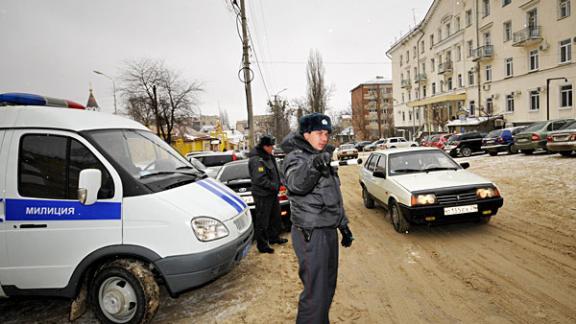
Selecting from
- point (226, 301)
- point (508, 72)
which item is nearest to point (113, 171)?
point (226, 301)

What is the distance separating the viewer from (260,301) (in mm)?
3764

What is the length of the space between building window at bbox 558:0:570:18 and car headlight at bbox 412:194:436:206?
29315 millimetres

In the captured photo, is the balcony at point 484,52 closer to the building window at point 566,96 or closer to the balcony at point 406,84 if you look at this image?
the building window at point 566,96

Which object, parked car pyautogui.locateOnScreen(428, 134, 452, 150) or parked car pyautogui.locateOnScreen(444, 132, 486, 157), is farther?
parked car pyautogui.locateOnScreen(428, 134, 452, 150)

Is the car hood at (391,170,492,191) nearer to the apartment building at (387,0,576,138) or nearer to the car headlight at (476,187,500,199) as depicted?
the car headlight at (476,187,500,199)

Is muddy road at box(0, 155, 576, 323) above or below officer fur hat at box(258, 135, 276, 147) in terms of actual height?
below

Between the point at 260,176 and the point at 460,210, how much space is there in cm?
327

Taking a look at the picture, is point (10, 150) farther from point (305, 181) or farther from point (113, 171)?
point (305, 181)

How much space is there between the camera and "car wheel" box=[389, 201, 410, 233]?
5.76m

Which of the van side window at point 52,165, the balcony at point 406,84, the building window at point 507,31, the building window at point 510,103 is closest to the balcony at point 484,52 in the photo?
the building window at point 507,31

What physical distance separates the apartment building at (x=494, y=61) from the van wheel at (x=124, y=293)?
104 ft

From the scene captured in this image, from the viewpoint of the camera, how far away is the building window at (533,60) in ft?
92.3

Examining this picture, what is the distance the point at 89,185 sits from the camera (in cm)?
312

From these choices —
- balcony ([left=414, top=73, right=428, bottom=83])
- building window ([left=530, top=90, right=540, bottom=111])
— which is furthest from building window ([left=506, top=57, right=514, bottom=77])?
balcony ([left=414, top=73, right=428, bottom=83])
